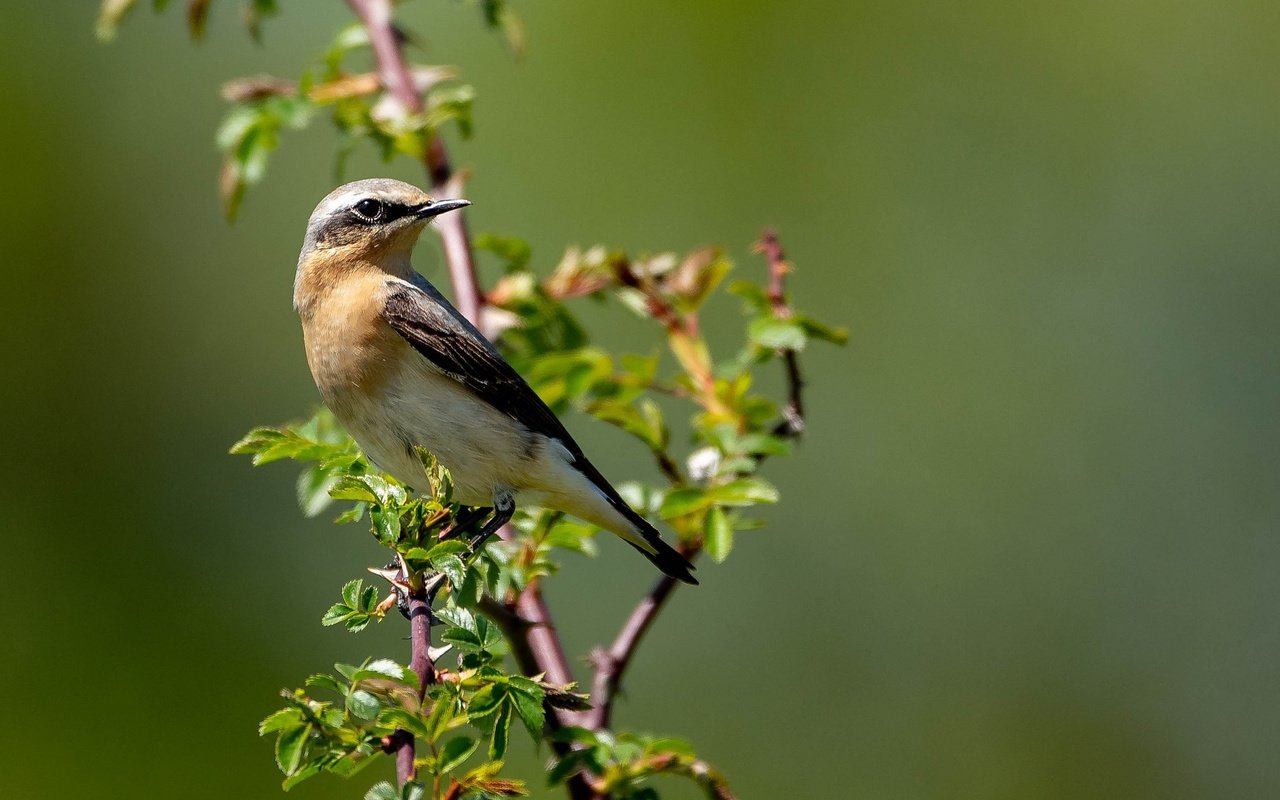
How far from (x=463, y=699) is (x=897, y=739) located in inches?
276

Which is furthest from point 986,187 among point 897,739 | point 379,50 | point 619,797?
point 619,797

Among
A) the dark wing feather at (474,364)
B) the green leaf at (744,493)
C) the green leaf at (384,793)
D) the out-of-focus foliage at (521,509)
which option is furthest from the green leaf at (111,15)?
the green leaf at (384,793)

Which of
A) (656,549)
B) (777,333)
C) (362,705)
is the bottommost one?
(656,549)

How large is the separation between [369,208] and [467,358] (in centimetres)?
91

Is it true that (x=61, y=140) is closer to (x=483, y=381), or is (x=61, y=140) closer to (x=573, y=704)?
(x=483, y=381)

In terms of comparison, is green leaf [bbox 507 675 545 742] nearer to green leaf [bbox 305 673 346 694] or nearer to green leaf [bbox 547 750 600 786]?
green leaf [bbox 305 673 346 694]

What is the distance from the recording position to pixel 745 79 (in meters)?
9.97

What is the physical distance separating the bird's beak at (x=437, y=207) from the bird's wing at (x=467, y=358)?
37cm

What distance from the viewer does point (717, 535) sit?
14.2 ft

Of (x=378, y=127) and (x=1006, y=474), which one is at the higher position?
(x=378, y=127)

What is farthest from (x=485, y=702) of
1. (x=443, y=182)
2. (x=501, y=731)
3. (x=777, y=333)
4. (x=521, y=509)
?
(x=443, y=182)

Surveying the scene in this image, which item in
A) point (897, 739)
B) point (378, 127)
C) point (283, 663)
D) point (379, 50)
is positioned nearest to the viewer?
point (378, 127)

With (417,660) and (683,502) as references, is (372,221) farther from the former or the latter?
(417,660)

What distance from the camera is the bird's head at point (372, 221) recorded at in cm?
571
